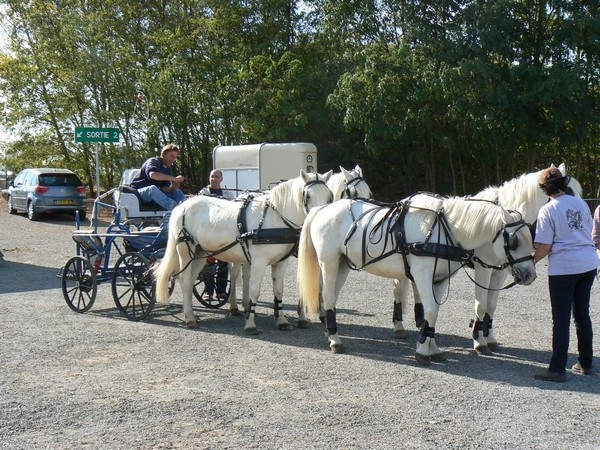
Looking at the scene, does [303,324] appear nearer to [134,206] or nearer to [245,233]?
[245,233]

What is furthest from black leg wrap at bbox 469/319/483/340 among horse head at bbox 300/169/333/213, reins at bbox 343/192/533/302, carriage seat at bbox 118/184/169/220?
carriage seat at bbox 118/184/169/220

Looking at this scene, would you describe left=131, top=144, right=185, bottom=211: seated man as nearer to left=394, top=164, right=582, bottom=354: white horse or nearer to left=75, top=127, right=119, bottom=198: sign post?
left=394, top=164, right=582, bottom=354: white horse

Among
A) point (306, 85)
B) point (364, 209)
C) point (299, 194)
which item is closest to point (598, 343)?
point (364, 209)

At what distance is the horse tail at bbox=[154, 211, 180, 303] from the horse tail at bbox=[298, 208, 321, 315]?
194 centimetres

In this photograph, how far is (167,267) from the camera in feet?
29.2

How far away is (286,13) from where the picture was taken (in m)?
26.8

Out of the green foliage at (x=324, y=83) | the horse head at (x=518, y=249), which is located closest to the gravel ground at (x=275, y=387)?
the horse head at (x=518, y=249)

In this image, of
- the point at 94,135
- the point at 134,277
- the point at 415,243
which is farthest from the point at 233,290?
the point at 94,135

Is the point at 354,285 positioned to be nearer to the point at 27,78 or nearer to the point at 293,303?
the point at 293,303

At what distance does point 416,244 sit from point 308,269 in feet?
4.29

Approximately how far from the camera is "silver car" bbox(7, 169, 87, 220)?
25.0 metres

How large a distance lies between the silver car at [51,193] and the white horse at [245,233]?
1661 cm

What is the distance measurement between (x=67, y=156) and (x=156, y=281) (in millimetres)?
22772

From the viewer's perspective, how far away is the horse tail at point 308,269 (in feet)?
25.0
